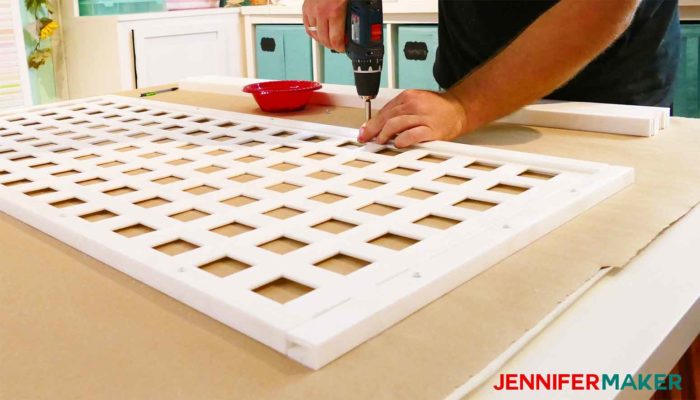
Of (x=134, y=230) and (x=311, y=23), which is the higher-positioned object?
(x=311, y=23)

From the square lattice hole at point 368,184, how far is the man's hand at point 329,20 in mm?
389

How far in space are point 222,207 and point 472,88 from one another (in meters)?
0.49

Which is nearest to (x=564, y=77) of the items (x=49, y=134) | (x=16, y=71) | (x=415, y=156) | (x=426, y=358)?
(x=415, y=156)

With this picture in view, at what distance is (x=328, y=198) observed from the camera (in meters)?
0.76

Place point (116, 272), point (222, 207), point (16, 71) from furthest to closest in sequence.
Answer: point (16, 71) → point (222, 207) → point (116, 272)

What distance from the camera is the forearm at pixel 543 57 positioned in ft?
3.18

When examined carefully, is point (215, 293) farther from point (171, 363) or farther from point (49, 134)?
point (49, 134)

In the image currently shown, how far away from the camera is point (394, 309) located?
49 cm

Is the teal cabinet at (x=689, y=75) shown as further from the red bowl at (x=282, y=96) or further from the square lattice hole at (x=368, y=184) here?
the square lattice hole at (x=368, y=184)

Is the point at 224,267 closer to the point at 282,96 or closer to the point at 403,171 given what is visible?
the point at 403,171

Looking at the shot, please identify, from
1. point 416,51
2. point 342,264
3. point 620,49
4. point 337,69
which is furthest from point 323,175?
point 337,69

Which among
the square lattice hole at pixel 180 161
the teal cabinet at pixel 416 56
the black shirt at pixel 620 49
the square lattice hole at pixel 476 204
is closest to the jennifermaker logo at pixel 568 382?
the square lattice hole at pixel 476 204

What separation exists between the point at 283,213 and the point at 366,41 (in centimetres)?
45

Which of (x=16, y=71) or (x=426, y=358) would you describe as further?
(x=16, y=71)
